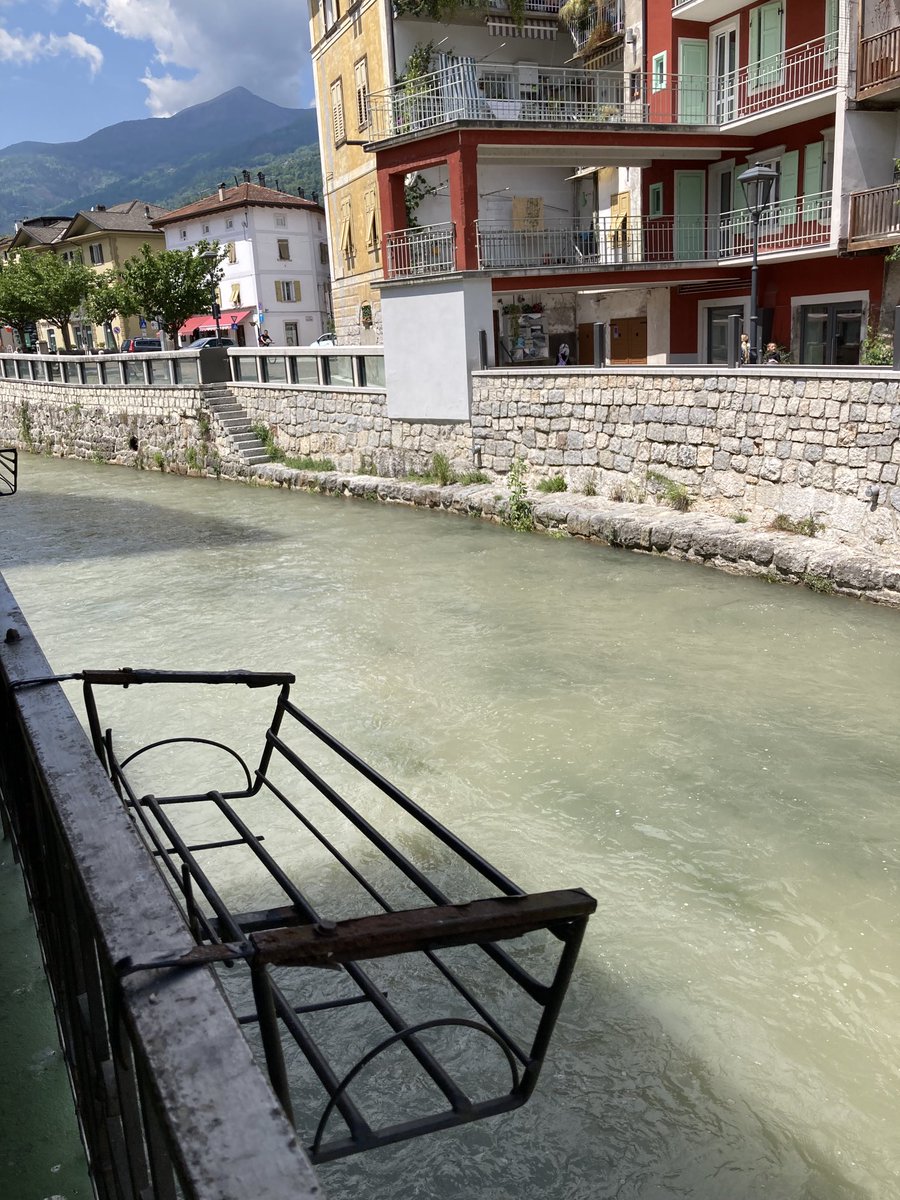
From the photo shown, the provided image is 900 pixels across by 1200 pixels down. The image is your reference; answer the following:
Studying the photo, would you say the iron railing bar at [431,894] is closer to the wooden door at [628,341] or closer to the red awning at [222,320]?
the wooden door at [628,341]

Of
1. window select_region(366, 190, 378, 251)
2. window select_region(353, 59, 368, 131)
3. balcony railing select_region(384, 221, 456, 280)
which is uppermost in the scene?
window select_region(353, 59, 368, 131)

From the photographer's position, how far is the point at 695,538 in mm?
10609

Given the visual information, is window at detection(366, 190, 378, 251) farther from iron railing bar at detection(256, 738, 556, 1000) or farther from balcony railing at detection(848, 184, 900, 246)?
iron railing bar at detection(256, 738, 556, 1000)

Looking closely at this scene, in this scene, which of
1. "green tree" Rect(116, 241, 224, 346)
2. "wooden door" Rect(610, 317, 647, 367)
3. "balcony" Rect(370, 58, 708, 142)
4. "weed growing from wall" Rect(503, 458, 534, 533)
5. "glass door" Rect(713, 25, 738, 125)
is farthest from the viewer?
"green tree" Rect(116, 241, 224, 346)

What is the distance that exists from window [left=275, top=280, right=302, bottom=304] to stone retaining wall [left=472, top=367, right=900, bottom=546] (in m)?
33.9

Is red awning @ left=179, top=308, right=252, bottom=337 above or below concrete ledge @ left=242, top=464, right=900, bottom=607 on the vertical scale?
above

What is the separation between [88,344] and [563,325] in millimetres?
36005

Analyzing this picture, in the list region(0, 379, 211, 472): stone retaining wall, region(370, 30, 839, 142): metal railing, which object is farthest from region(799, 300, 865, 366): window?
region(0, 379, 211, 472): stone retaining wall

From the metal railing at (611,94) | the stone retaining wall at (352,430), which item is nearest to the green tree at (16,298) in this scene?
the metal railing at (611,94)

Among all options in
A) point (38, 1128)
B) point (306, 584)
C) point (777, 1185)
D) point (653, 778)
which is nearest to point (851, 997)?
point (777, 1185)

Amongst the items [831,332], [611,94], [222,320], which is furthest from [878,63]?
[222,320]

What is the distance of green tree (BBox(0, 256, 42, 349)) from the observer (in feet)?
134

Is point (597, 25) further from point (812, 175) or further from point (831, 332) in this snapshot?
point (831, 332)

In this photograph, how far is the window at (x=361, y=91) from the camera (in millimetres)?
26172
